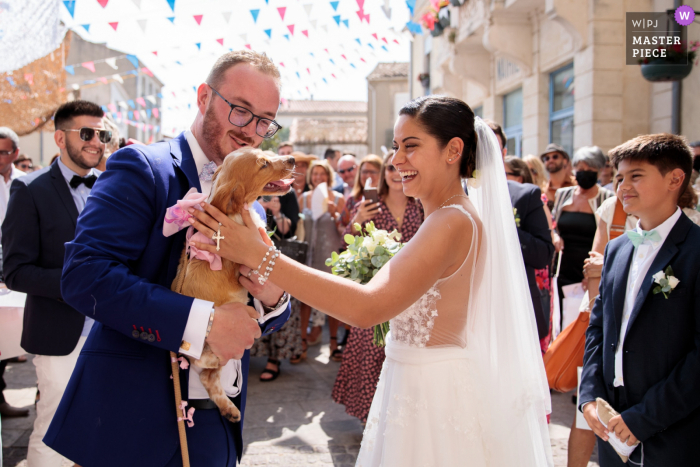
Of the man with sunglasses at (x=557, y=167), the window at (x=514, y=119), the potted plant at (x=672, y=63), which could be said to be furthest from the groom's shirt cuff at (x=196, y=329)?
the window at (x=514, y=119)

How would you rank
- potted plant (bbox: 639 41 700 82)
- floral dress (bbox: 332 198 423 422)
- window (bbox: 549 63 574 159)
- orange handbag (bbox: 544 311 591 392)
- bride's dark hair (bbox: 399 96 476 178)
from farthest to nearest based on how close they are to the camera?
1. window (bbox: 549 63 574 159)
2. potted plant (bbox: 639 41 700 82)
3. floral dress (bbox: 332 198 423 422)
4. orange handbag (bbox: 544 311 591 392)
5. bride's dark hair (bbox: 399 96 476 178)

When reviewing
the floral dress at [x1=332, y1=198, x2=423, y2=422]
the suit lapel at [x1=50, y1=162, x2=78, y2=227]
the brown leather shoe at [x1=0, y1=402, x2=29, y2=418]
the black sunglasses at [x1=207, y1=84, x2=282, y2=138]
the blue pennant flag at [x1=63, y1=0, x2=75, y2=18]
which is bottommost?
the brown leather shoe at [x1=0, y1=402, x2=29, y2=418]

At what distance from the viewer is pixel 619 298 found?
2.79 metres

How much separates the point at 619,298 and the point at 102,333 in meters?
2.59

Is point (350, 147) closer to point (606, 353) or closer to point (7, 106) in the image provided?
point (7, 106)

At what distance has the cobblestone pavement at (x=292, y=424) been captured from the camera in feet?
14.3

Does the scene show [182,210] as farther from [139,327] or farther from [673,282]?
[673,282]

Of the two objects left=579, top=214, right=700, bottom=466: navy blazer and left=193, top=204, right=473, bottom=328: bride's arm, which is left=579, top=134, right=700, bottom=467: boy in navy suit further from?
left=193, top=204, right=473, bottom=328: bride's arm

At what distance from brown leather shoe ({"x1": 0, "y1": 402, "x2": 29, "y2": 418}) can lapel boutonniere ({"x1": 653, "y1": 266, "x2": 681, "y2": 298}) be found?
583 cm

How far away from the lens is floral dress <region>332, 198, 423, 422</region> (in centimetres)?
478

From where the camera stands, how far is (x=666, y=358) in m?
2.55

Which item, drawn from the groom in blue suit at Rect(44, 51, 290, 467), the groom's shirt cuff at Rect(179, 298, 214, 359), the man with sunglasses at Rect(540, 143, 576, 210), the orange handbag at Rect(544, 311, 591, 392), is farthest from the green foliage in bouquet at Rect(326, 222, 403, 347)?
the man with sunglasses at Rect(540, 143, 576, 210)

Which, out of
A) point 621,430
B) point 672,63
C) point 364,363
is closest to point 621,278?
point 621,430

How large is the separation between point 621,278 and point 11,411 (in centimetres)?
580
